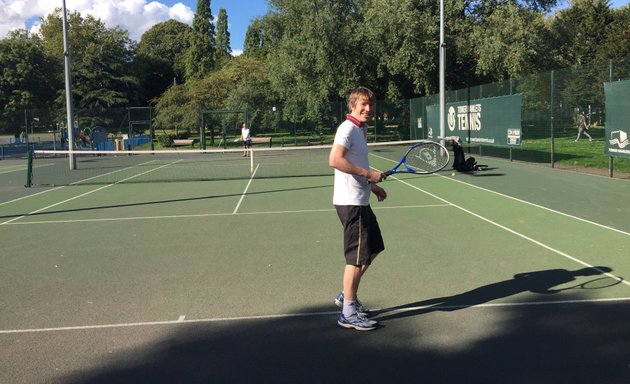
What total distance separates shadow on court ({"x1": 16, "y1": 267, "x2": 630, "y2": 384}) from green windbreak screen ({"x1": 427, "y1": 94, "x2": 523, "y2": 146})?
13946 mm

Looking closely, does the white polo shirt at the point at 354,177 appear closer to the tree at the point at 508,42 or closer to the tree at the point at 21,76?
the tree at the point at 508,42

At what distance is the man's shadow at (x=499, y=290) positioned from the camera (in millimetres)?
4945

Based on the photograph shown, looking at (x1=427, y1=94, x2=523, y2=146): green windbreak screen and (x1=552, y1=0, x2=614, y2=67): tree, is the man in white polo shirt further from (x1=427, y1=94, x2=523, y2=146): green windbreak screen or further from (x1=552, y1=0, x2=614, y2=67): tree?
(x1=552, y1=0, x2=614, y2=67): tree

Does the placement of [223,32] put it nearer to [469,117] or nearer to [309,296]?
[469,117]

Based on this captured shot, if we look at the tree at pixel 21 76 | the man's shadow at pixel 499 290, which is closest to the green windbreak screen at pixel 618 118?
the man's shadow at pixel 499 290

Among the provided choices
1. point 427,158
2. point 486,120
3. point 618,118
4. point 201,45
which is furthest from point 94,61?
point 427,158

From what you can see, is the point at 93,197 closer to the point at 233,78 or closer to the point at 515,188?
the point at 515,188

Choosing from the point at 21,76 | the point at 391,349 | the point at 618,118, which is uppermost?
the point at 21,76

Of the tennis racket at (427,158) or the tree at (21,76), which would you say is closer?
the tennis racket at (427,158)

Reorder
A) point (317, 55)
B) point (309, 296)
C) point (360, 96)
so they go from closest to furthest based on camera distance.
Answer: point (360, 96) < point (309, 296) < point (317, 55)

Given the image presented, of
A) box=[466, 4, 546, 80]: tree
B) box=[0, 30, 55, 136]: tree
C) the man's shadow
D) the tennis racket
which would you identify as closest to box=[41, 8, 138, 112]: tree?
box=[0, 30, 55, 136]: tree

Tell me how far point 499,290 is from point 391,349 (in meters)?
1.80

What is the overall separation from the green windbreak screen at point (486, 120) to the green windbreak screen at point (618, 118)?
157 inches

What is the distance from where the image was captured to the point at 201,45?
76.9 meters
